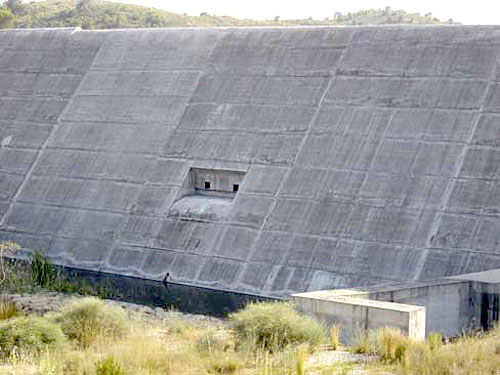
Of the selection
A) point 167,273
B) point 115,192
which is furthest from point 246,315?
point 115,192

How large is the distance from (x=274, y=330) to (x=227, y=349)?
0.60 m

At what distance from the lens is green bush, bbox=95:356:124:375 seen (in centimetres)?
1032

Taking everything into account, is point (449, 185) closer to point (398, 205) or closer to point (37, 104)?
point (398, 205)

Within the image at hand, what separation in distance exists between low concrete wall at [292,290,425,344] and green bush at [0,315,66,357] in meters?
3.37

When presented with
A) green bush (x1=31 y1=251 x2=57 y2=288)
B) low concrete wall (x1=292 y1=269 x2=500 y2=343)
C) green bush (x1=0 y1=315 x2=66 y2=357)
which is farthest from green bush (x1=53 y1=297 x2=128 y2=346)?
green bush (x1=31 y1=251 x2=57 y2=288)

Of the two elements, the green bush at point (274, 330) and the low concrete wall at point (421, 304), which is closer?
the green bush at point (274, 330)

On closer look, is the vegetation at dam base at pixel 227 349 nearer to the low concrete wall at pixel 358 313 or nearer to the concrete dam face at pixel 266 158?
the low concrete wall at pixel 358 313

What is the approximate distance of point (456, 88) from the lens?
78.8 ft

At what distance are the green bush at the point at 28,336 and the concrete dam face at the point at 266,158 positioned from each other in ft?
31.2

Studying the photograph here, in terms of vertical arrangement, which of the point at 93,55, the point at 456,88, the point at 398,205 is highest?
the point at 93,55

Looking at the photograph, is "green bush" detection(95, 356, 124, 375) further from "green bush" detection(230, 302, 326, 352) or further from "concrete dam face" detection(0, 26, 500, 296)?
"concrete dam face" detection(0, 26, 500, 296)

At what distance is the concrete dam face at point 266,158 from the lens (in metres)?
22.0

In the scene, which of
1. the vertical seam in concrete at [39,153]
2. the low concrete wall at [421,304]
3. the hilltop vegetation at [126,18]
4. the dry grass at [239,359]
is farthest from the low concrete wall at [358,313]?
the hilltop vegetation at [126,18]

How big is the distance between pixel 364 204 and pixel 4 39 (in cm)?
1825
